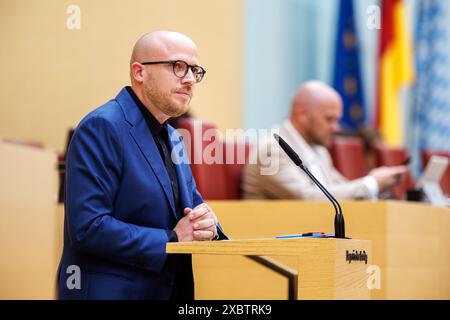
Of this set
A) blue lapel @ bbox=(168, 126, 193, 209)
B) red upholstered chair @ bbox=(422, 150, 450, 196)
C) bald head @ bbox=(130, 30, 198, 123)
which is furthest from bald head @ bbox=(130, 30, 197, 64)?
red upholstered chair @ bbox=(422, 150, 450, 196)

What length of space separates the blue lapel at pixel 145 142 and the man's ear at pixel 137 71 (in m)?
0.07

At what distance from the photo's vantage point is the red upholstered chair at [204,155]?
143 inches

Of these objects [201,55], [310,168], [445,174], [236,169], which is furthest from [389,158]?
[201,55]

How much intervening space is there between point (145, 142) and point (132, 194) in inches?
5.9

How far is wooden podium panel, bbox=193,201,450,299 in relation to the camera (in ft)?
11.1

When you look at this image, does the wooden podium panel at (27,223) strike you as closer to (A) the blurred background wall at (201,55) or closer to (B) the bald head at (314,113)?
(A) the blurred background wall at (201,55)

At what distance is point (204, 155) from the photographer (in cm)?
381

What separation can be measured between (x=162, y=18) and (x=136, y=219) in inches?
24.1

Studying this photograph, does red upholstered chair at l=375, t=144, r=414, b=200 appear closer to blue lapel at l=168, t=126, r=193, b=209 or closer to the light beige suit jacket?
the light beige suit jacket

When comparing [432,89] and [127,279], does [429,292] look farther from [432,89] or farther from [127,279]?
[432,89]

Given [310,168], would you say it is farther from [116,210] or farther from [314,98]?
[116,210]

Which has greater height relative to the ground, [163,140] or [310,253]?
[163,140]

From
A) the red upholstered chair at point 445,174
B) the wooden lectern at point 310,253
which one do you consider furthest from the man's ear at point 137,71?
the red upholstered chair at point 445,174

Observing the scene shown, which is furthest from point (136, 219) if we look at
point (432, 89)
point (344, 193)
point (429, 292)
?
point (432, 89)
